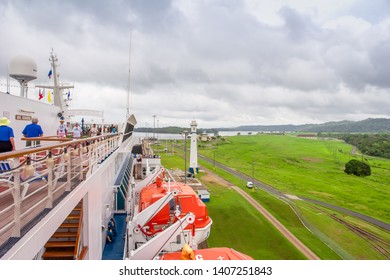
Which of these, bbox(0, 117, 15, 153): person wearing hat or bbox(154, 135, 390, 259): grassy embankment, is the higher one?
bbox(0, 117, 15, 153): person wearing hat

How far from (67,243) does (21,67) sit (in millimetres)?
9351

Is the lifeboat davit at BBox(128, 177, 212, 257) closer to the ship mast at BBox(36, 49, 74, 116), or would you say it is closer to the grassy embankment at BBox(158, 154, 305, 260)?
the grassy embankment at BBox(158, 154, 305, 260)

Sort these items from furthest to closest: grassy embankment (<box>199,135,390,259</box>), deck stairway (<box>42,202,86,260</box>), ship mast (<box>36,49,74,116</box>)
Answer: grassy embankment (<box>199,135,390,259</box>) → ship mast (<box>36,49,74,116</box>) → deck stairway (<box>42,202,86,260</box>)

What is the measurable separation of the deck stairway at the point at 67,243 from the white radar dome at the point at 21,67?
858 centimetres

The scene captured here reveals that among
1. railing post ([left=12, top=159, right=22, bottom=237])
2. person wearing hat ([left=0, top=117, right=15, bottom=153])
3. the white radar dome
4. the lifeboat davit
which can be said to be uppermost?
the white radar dome

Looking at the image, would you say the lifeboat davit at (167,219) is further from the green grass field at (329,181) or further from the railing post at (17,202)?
the green grass field at (329,181)

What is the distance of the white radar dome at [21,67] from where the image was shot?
40.3 feet

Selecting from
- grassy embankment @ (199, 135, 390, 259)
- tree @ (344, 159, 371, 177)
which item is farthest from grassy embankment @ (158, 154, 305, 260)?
→ tree @ (344, 159, 371, 177)

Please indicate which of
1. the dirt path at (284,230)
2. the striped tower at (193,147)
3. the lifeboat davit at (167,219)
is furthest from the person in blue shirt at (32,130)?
the striped tower at (193,147)

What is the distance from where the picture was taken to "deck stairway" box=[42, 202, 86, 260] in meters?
6.29

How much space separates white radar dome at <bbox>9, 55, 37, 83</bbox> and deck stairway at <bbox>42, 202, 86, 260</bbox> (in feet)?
28.2

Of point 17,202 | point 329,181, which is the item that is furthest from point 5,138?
point 329,181

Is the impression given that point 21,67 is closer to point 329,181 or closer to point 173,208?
point 173,208

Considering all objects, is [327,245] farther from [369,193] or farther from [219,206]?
[369,193]
